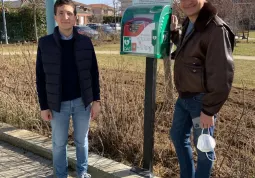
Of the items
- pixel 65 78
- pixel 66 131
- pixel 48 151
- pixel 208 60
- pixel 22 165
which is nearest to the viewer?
pixel 208 60

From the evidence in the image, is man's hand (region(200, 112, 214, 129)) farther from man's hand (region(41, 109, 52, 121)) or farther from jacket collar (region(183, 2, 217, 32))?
man's hand (region(41, 109, 52, 121))

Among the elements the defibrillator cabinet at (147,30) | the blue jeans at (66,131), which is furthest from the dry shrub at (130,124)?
the defibrillator cabinet at (147,30)

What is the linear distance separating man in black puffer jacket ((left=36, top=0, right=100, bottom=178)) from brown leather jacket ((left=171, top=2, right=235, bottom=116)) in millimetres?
885

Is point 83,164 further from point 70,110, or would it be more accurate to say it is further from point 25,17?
point 25,17

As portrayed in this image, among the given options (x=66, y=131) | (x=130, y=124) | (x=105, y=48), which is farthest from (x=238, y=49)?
(x=66, y=131)

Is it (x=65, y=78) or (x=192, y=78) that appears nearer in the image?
(x=192, y=78)

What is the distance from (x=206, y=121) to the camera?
220 cm

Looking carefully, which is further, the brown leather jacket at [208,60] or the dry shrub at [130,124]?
the dry shrub at [130,124]

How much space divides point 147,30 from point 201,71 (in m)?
0.65

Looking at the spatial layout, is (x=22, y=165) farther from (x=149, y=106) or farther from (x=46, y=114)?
(x=149, y=106)

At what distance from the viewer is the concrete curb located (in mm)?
3131

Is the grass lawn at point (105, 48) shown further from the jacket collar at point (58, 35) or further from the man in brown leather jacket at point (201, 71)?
the man in brown leather jacket at point (201, 71)

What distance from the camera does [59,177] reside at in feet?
9.91

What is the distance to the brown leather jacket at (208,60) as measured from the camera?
2.06 metres
